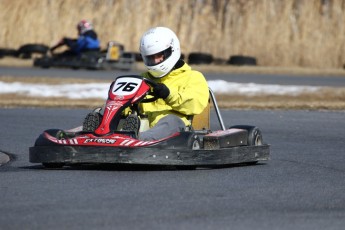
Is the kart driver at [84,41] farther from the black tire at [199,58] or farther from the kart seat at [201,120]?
the kart seat at [201,120]

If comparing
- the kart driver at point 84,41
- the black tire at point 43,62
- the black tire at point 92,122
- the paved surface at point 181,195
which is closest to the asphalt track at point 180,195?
the paved surface at point 181,195

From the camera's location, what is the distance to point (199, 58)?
2841 centimetres

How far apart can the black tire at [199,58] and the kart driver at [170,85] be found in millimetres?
18934

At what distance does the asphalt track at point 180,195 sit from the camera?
5.73m

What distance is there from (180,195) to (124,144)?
4.97ft

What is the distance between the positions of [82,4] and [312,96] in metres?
15.9

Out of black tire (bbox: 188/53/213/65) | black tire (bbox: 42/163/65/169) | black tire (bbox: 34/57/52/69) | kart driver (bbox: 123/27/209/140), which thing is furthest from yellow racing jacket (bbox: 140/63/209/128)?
black tire (bbox: 188/53/213/65)

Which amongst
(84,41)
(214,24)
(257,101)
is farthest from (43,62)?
(257,101)

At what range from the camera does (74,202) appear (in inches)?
252

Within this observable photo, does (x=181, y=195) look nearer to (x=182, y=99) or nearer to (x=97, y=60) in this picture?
(x=182, y=99)

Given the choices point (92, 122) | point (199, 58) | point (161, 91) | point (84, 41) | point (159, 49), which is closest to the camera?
point (92, 122)

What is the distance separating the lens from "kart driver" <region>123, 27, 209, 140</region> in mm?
8852

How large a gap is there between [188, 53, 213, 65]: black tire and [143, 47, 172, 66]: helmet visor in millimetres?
19047

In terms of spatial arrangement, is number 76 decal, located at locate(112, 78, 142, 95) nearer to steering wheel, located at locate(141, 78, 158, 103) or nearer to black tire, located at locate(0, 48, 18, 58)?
steering wheel, located at locate(141, 78, 158, 103)
